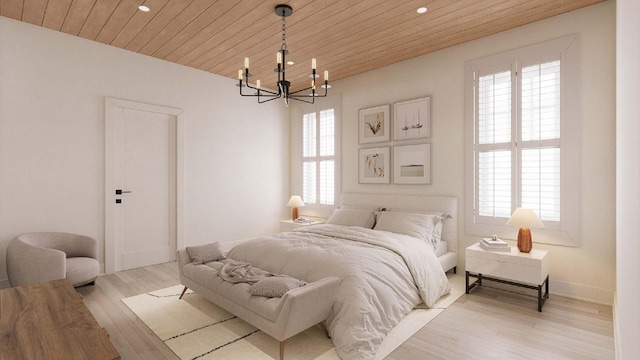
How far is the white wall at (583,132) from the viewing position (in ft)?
10.2

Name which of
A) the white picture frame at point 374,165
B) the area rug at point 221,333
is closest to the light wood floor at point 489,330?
the area rug at point 221,333

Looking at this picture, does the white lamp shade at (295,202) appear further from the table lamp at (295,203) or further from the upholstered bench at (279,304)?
the upholstered bench at (279,304)

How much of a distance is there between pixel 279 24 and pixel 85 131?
277 centimetres

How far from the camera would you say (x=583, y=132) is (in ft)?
10.6

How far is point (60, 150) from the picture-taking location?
378cm

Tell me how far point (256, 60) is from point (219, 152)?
1.67 meters

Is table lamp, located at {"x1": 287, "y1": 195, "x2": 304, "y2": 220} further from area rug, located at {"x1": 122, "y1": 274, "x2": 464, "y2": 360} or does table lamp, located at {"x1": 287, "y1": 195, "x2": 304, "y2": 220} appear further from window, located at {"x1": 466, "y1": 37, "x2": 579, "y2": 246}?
window, located at {"x1": 466, "y1": 37, "x2": 579, "y2": 246}

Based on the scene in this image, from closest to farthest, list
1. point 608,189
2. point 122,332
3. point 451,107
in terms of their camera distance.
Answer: point 122,332, point 608,189, point 451,107

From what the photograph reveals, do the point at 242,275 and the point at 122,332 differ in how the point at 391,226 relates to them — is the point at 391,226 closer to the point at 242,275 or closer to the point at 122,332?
the point at 242,275

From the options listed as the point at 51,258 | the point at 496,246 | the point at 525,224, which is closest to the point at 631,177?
the point at 525,224

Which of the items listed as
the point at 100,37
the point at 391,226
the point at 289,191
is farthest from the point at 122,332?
the point at 289,191

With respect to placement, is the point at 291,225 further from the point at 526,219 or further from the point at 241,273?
the point at 526,219

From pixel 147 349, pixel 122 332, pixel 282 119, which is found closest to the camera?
pixel 147 349

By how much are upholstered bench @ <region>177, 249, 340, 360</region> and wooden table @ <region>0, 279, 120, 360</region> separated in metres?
0.98
